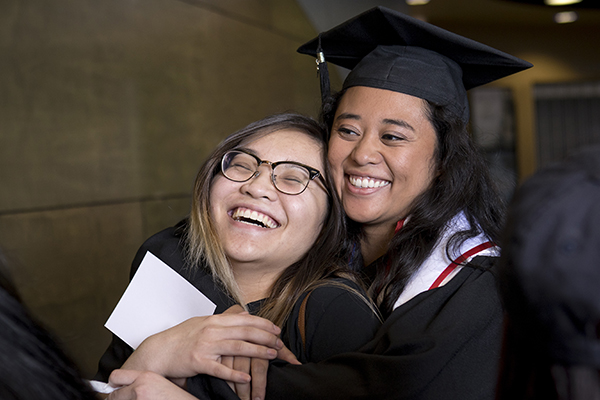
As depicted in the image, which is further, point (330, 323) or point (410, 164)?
point (410, 164)

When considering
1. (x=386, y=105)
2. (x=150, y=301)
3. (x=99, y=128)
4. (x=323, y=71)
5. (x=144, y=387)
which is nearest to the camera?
(x=144, y=387)

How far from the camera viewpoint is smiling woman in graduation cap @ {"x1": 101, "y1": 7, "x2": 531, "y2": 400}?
4.12 ft

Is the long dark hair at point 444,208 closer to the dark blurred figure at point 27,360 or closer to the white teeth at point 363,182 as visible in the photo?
the white teeth at point 363,182

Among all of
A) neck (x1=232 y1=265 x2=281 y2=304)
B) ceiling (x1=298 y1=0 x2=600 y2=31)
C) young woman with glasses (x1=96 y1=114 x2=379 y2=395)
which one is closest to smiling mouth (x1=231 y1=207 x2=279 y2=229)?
young woman with glasses (x1=96 y1=114 x2=379 y2=395)

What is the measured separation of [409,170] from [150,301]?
0.87 meters

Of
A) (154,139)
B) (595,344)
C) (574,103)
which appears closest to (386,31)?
(595,344)

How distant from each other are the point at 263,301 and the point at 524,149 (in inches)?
369

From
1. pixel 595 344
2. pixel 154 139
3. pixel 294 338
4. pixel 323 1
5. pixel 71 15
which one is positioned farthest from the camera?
pixel 323 1

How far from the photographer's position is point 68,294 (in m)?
3.14

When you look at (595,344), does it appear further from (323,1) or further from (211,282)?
(323,1)

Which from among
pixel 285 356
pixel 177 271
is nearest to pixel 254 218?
pixel 177 271

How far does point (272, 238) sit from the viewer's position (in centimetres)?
160

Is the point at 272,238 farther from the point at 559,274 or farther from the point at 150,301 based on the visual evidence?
the point at 559,274

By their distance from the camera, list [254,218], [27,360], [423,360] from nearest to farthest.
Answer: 1. [27,360]
2. [423,360]
3. [254,218]
